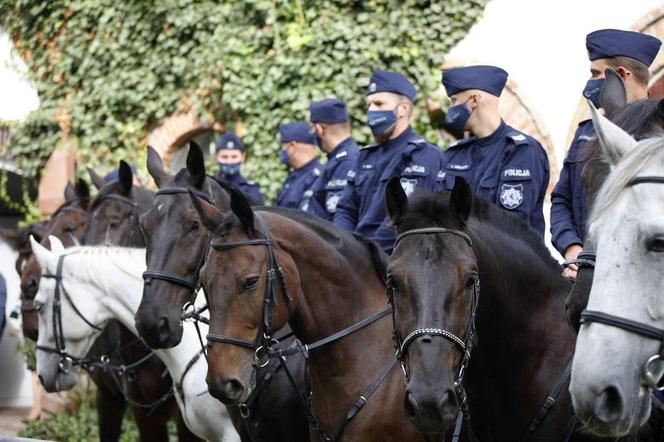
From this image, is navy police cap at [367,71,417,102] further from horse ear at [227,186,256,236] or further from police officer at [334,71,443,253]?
horse ear at [227,186,256,236]

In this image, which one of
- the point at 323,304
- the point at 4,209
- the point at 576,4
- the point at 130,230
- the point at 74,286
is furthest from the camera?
the point at 4,209

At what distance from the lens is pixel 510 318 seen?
4.51m

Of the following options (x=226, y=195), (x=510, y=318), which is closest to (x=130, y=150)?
(x=226, y=195)

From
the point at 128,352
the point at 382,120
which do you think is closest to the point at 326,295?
the point at 382,120

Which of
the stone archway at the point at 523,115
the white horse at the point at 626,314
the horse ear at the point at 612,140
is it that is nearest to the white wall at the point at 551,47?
the stone archway at the point at 523,115

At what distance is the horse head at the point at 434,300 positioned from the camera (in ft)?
13.0

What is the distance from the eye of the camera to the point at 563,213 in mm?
5164

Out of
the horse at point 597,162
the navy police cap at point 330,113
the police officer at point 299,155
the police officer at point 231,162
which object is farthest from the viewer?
the police officer at point 231,162

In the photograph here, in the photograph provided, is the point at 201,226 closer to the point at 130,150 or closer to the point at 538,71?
the point at 538,71

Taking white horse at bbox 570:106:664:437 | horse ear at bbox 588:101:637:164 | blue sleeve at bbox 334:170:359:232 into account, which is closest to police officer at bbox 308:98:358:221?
blue sleeve at bbox 334:170:359:232

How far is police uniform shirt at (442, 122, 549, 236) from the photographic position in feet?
18.0

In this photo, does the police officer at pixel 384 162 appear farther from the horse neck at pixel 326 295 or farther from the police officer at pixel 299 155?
the police officer at pixel 299 155

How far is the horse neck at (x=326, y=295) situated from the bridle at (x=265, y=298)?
0.20 ft

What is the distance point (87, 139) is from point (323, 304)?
26.9 feet
